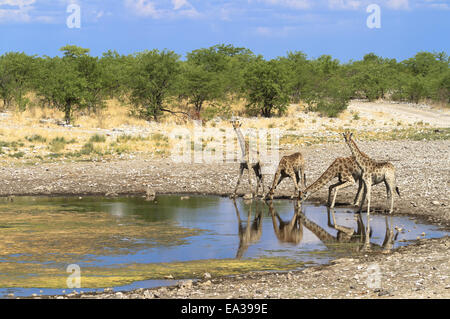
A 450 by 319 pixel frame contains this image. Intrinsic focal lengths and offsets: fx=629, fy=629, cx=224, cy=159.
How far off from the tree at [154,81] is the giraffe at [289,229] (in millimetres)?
23081

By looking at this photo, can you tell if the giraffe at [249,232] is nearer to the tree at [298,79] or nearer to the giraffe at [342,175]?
the giraffe at [342,175]

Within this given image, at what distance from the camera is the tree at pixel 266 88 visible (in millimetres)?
39688

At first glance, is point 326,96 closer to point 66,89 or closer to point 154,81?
point 154,81

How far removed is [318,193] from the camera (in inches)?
667

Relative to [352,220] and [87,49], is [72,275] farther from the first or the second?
[87,49]

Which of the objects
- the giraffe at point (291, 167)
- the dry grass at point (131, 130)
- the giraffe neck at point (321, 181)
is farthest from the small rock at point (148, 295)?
the dry grass at point (131, 130)

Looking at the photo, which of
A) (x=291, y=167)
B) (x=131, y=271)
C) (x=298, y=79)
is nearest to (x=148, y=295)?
(x=131, y=271)

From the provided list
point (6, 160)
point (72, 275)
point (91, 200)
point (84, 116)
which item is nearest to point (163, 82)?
point (84, 116)

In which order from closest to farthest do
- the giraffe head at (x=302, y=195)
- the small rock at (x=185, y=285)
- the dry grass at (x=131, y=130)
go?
the small rock at (x=185, y=285)
the giraffe head at (x=302, y=195)
the dry grass at (x=131, y=130)

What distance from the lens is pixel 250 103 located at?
4028 cm

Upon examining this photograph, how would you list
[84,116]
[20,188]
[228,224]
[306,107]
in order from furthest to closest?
[306,107]
[84,116]
[20,188]
[228,224]

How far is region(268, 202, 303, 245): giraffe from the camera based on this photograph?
1212 cm

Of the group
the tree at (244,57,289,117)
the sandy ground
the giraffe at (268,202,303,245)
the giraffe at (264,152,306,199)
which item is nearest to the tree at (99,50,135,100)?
the tree at (244,57,289,117)

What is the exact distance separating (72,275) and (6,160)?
14.8 metres
